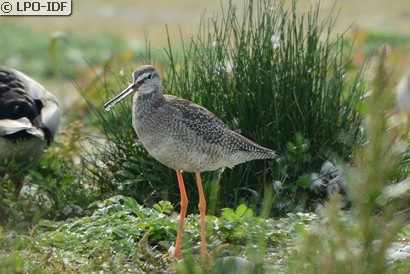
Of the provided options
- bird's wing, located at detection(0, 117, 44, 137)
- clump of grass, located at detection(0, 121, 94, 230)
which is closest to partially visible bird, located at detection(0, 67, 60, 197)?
bird's wing, located at detection(0, 117, 44, 137)

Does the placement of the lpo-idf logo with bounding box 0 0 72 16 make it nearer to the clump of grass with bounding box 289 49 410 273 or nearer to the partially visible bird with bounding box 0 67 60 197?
the partially visible bird with bounding box 0 67 60 197

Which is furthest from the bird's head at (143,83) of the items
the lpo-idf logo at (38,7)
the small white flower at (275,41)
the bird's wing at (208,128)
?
the lpo-idf logo at (38,7)

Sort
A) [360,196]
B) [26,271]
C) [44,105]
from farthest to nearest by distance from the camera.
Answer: [44,105] → [26,271] → [360,196]

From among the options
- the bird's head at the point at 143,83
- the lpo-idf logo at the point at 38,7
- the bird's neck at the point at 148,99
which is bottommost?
the lpo-idf logo at the point at 38,7

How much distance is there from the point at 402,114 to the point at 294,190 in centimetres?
311

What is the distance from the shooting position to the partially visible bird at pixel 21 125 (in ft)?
24.2

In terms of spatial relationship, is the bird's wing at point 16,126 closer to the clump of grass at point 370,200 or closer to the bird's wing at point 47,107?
the bird's wing at point 47,107

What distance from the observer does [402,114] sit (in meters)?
9.41

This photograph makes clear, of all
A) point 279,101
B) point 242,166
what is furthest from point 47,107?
point 279,101

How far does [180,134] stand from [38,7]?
15.7ft

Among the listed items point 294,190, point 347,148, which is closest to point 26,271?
point 294,190

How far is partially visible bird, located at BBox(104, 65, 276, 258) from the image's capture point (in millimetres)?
5805

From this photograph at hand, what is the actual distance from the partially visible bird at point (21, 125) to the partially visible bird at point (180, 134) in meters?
1.55

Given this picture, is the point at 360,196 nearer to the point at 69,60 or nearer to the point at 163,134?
the point at 163,134
